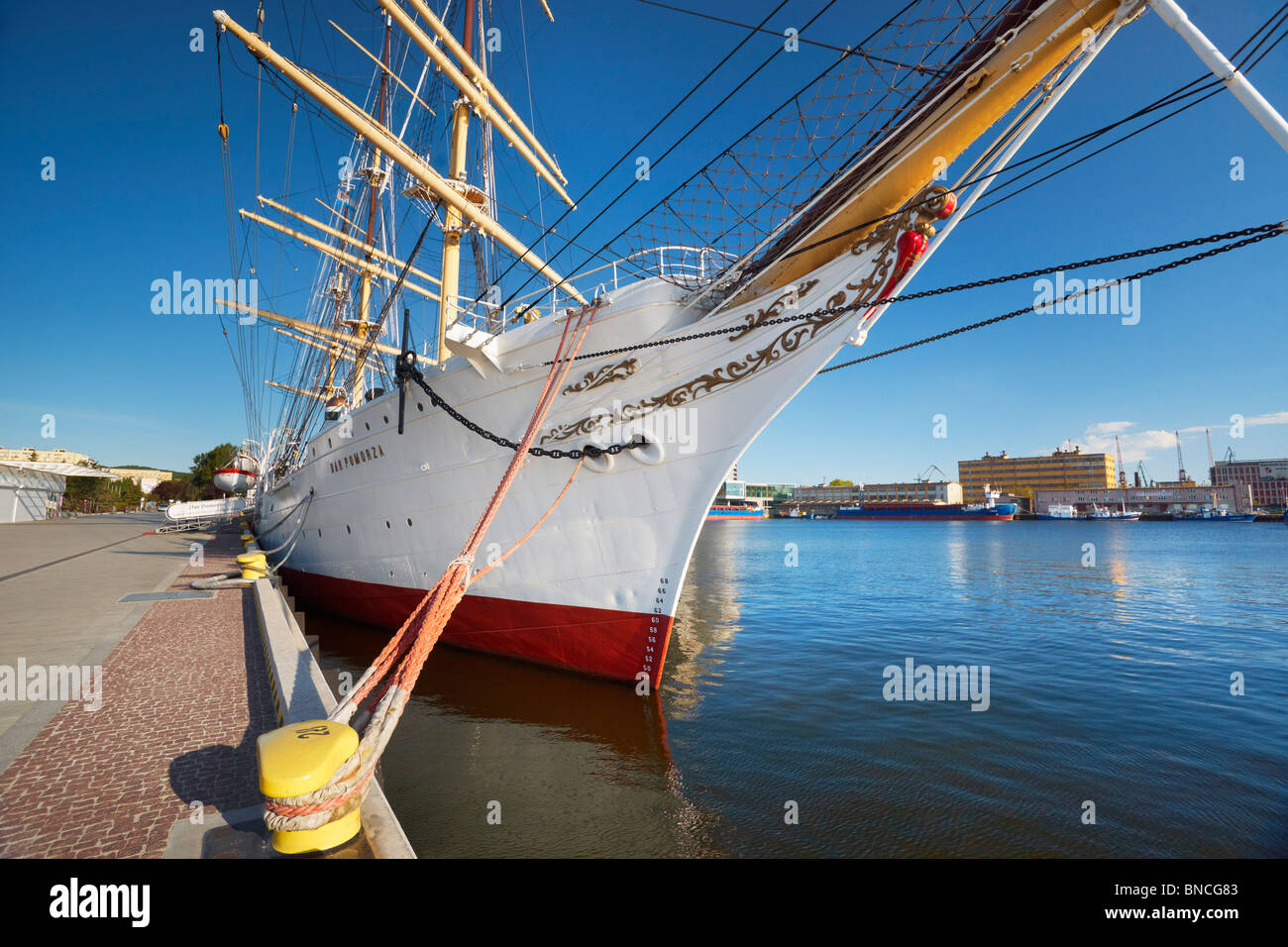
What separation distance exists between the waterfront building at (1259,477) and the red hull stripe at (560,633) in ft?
446

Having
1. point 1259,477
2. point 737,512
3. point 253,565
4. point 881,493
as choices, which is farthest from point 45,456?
point 1259,477

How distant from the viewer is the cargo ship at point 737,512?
109m

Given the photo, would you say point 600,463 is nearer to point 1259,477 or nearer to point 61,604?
point 61,604

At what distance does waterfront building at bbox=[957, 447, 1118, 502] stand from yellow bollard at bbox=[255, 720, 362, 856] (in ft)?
389

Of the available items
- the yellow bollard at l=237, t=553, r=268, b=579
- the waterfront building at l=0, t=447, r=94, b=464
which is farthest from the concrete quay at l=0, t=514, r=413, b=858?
the waterfront building at l=0, t=447, r=94, b=464

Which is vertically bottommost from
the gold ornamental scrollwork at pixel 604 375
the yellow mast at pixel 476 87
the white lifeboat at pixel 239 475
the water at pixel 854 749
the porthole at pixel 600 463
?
the water at pixel 854 749

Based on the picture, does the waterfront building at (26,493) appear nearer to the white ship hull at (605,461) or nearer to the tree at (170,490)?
the white ship hull at (605,461)

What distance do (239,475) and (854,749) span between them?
28622 mm

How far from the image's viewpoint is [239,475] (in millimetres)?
25359

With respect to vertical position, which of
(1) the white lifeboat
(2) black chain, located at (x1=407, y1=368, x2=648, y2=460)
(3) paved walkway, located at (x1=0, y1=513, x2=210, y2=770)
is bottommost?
(3) paved walkway, located at (x1=0, y1=513, x2=210, y2=770)

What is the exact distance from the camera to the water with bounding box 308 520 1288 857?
14.0ft

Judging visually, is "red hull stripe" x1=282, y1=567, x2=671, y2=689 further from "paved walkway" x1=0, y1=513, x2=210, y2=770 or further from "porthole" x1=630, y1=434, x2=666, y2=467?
"paved walkway" x1=0, y1=513, x2=210, y2=770

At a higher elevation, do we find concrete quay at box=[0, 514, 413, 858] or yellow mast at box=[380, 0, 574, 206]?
yellow mast at box=[380, 0, 574, 206]

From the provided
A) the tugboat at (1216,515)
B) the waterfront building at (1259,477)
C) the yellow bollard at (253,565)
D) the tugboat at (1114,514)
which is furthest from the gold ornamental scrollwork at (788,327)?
the waterfront building at (1259,477)
